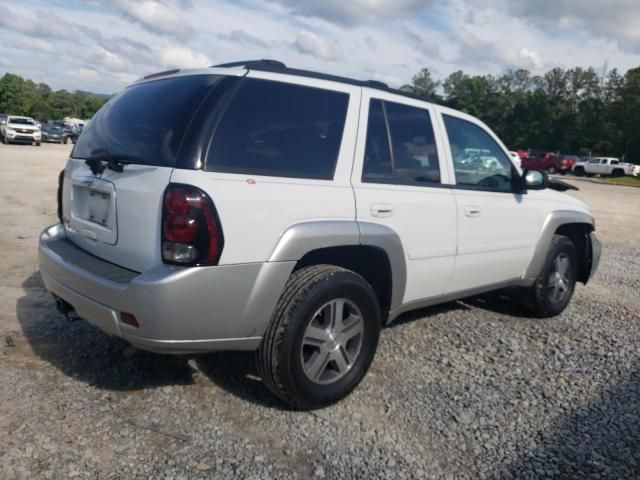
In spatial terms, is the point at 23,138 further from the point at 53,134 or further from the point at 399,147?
the point at 399,147

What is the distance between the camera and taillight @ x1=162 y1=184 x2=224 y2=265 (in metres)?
2.65

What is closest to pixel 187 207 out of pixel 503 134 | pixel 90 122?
pixel 90 122

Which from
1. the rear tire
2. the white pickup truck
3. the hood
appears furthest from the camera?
the white pickup truck

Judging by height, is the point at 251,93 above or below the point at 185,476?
above

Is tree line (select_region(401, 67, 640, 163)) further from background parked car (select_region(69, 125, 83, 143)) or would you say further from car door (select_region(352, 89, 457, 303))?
car door (select_region(352, 89, 457, 303))

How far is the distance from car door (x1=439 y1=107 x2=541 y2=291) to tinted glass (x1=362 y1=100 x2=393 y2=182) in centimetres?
70

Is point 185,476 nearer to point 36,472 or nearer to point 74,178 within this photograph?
point 36,472

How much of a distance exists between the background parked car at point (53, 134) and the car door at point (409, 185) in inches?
1657

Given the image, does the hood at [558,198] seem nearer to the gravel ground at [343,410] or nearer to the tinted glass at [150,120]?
the gravel ground at [343,410]

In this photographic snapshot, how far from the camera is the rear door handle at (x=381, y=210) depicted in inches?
132

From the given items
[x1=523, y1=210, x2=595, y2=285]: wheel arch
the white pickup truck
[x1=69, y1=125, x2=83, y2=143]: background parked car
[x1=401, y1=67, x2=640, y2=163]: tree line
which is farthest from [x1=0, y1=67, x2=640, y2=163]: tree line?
[x1=523, y1=210, x2=595, y2=285]: wheel arch

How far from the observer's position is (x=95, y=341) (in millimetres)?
4055

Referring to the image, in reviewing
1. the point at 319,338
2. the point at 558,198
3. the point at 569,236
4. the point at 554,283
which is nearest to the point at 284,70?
the point at 319,338

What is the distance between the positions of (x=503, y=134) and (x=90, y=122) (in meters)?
83.3
